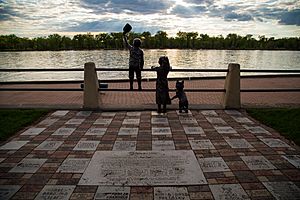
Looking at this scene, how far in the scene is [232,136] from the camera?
543 centimetres

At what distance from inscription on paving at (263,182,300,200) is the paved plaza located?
0.01 m

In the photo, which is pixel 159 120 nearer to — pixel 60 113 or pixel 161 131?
pixel 161 131

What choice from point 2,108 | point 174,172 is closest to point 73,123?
point 2,108

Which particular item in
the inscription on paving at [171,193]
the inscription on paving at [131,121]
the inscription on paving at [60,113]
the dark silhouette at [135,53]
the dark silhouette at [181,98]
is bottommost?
the inscription on paving at [171,193]

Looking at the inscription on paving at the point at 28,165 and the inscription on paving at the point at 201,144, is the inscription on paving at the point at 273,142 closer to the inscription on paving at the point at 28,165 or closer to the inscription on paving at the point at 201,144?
the inscription on paving at the point at 201,144

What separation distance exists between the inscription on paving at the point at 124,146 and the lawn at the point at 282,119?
3072 mm

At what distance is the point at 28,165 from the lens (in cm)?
411

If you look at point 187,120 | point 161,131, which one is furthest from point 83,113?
point 187,120

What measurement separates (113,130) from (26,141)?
170 centimetres

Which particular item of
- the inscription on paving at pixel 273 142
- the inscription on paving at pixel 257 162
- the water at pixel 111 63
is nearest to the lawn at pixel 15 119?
the inscription on paving at pixel 257 162

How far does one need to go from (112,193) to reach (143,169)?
0.73 metres

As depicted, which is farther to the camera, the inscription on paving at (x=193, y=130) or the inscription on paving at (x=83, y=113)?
the inscription on paving at (x=83, y=113)

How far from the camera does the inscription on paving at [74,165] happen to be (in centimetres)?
395

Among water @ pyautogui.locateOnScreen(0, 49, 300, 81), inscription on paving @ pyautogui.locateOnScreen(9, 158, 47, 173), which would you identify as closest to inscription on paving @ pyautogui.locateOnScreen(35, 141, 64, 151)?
inscription on paving @ pyautogui.locateOnScreen(9, 158, 47, 173)
